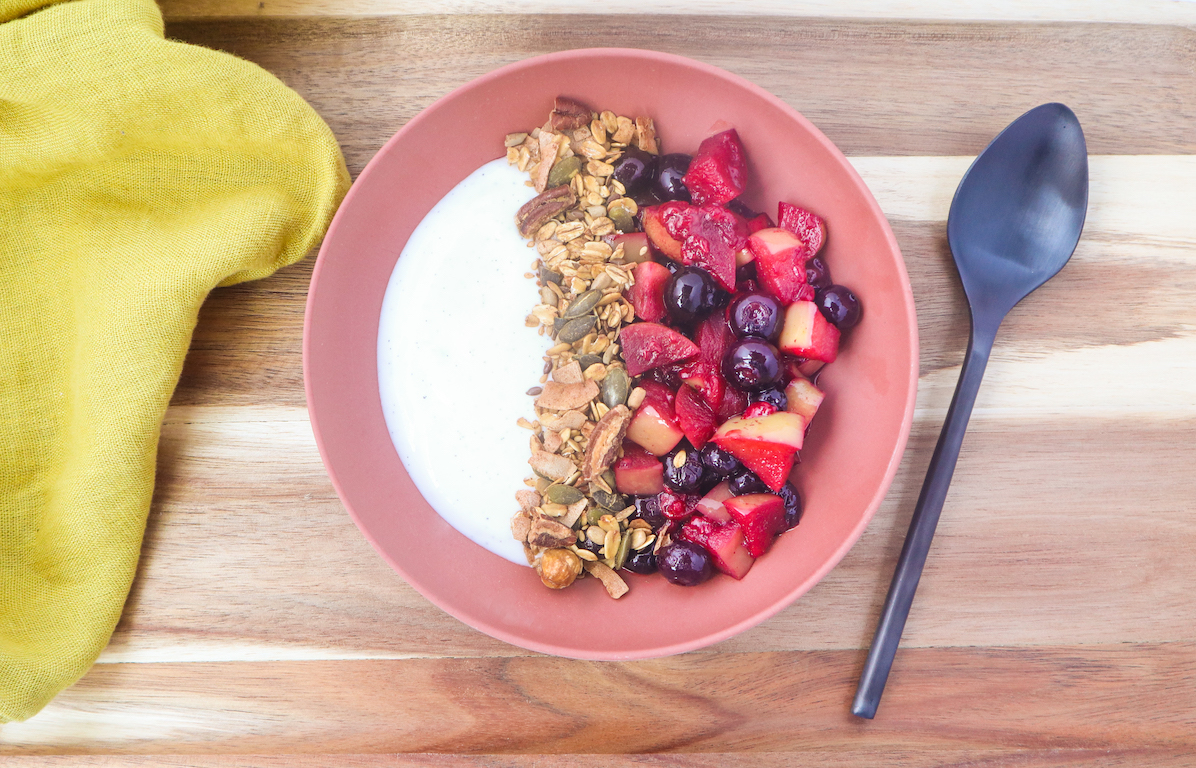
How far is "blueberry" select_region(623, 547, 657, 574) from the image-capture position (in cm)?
79

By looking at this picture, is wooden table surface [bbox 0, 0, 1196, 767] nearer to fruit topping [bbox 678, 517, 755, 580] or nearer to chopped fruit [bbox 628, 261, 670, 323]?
fruit topping [bbox 678, 517, 755, 580]

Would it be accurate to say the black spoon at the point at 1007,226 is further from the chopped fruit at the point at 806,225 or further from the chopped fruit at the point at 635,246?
the chopped fruit at the point at 635,246

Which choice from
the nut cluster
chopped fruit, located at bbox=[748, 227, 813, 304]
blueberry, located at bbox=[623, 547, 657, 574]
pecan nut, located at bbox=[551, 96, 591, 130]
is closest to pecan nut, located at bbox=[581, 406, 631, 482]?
the nut cluster

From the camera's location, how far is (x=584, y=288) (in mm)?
796

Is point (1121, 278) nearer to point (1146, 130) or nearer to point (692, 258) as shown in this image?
point (1146, 130)

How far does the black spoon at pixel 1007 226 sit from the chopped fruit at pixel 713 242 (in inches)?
11.7

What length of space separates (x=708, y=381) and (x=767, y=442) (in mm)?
100

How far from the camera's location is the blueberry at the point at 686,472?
76 centimetres

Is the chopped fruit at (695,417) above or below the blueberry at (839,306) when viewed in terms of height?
below

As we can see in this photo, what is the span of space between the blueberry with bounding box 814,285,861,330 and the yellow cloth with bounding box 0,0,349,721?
61 centimetres

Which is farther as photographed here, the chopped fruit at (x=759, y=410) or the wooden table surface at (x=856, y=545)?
the wooden table surface at (x=856, y=545)

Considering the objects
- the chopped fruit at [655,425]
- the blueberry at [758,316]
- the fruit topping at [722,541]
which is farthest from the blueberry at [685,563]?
the blueberry at [758,316]

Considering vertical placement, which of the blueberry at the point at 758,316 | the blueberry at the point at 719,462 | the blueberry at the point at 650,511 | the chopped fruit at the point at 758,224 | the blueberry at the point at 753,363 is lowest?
the blueberry at the point at 650,511

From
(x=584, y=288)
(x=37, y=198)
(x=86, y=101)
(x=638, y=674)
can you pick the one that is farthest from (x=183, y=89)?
(x=638, y=674)
